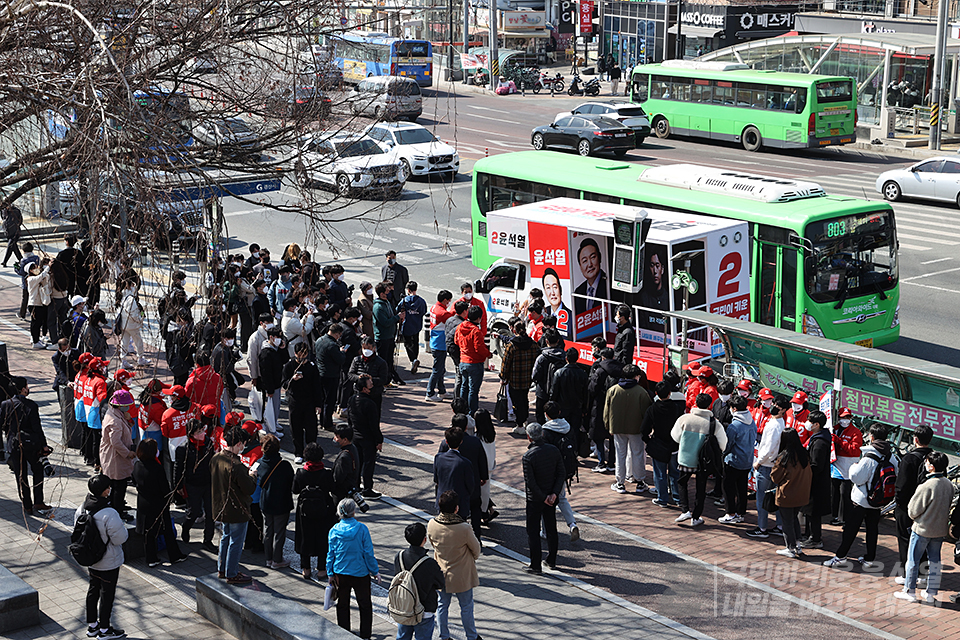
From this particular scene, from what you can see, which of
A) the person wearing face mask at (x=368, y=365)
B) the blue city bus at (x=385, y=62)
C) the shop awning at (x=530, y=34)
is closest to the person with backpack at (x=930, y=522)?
the person wearing face mask at (x=368, y=365)

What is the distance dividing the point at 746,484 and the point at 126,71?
7.49 m

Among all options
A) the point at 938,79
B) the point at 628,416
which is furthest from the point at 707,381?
the point at 938,79

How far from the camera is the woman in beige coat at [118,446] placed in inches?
441

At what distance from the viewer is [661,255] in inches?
617

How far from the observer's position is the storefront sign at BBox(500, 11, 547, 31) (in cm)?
6925

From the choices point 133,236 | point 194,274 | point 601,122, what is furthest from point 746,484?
point 601,122

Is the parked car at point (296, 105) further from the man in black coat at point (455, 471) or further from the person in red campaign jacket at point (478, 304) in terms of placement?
the person in red campaign jacket at point (478, 304)

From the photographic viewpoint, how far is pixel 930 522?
9.82 meters

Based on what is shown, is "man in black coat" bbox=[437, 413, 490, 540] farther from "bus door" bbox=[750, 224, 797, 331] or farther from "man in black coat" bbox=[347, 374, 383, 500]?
"bus door" bbox=[750, 224, 797, 331]

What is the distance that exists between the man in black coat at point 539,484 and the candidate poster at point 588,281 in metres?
6.07

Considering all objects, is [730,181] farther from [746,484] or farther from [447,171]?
[447,171]

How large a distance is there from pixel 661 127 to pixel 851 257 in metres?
26.2

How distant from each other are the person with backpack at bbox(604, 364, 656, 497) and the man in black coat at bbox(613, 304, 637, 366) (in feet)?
5.97

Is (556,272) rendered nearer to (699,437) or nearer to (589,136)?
(699,437)
